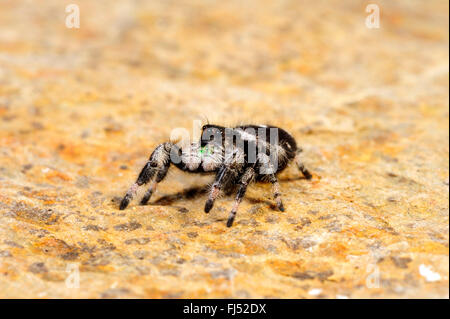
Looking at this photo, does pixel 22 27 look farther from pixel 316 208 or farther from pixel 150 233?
pixel 316 208

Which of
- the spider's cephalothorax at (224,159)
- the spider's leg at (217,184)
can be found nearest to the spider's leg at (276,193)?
the spider's cephalothorax at (224,159)

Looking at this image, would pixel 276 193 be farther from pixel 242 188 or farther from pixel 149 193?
pixel 149 193

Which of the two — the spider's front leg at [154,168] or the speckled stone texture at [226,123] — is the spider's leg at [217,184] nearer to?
the speckled stone texture at [226,123]

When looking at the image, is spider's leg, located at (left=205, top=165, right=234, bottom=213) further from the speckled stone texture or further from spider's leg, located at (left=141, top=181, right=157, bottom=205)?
spider's leg, located at (left=141, top=181, right=157, bottom=205)

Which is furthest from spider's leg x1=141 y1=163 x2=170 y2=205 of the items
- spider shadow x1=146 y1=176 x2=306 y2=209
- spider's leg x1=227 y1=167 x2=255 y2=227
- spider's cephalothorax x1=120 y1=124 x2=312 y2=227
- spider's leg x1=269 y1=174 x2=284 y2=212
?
spider's leg x1=269 y1=174 x2=284 y2=212

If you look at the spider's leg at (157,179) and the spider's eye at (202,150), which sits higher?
the spider's eye at (202,150)

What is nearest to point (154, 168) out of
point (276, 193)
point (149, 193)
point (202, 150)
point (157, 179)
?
point (157, 179)

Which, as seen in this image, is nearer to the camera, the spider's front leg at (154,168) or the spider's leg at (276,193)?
the spider's leg at (276,193)

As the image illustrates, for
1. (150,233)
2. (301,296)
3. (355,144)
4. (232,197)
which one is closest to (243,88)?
(355,144)
